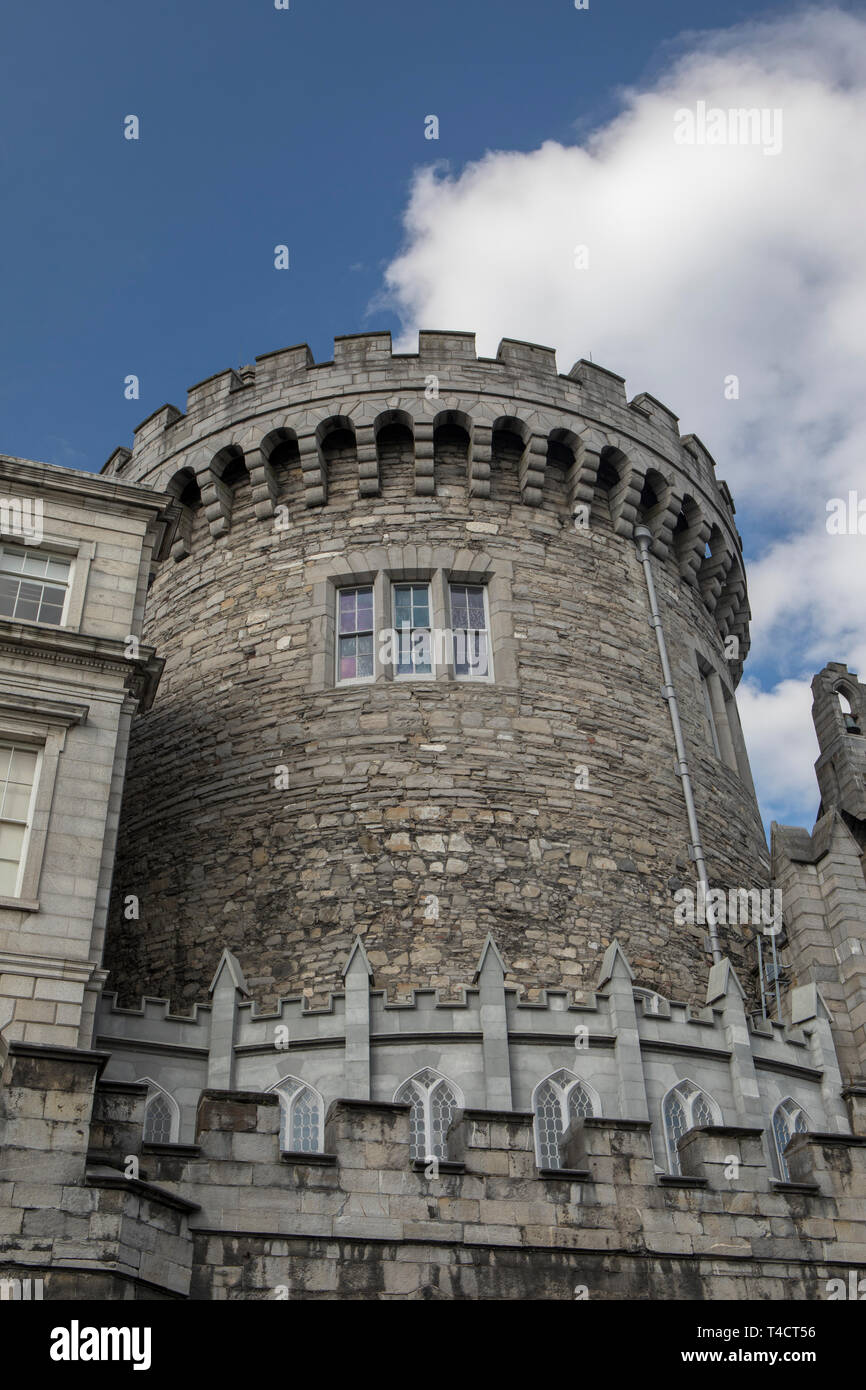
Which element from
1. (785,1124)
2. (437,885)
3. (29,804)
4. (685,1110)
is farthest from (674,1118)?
(29,804)

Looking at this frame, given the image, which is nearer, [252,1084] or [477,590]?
[252,1084]

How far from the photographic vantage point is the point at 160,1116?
537 inches

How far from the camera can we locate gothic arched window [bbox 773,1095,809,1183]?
14531 mm

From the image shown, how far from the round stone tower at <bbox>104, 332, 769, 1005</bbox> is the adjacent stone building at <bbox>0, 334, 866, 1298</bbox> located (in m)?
0.06

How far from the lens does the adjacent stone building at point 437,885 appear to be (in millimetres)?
10695

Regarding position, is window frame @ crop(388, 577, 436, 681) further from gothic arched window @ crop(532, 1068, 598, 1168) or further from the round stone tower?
gothic arched window @ crop(532, 1068, 598, 1168)

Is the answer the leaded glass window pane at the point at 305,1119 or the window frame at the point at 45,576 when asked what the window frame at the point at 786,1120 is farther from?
the window frame at the point at 45,576

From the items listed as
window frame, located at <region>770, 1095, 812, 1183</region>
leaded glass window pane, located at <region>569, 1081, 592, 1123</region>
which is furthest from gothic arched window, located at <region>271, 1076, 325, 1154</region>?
window frame, located at <region>770, 1095, 812, 1183</region>
